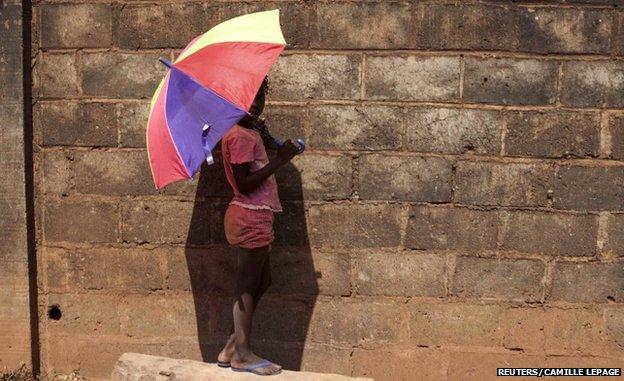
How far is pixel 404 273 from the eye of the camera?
4055 mm

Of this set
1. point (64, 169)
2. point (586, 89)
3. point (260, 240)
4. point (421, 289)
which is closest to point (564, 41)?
point (586, 89)

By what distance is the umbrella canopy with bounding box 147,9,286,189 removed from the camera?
10.2 ft

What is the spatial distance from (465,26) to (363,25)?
585 millimetres

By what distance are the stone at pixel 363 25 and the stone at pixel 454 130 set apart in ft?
1.45

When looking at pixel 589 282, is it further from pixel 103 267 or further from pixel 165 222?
pixel 103 267

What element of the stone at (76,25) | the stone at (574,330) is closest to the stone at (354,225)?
the stone at (574,330)

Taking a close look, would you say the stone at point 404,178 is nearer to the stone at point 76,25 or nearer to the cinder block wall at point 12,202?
the stone at point 76,25

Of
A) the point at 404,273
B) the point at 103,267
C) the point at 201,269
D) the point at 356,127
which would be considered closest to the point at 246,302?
the point at 201,269

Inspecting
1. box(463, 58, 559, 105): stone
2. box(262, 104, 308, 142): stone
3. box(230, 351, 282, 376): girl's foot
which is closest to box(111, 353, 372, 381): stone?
box(230, 351, 282, 376): girl's foot

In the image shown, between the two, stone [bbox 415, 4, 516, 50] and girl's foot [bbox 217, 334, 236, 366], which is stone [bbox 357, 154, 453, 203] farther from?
girl's foot [bbox 217, 334, 236, 366]

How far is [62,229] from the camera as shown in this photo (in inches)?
167

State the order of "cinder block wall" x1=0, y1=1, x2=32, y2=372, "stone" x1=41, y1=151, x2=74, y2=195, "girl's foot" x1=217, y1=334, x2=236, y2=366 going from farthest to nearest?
Answer: "stone" x1=41, y1=151, x2=74, y2=195, "cinder block wall" x1=0, y1=1, x2=32, y2=372, "girl's foot" x1=217, y1=334, x2=236, y2=366

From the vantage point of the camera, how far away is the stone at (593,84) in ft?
12.7

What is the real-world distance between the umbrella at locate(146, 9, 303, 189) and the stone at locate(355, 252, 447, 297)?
138 cm
